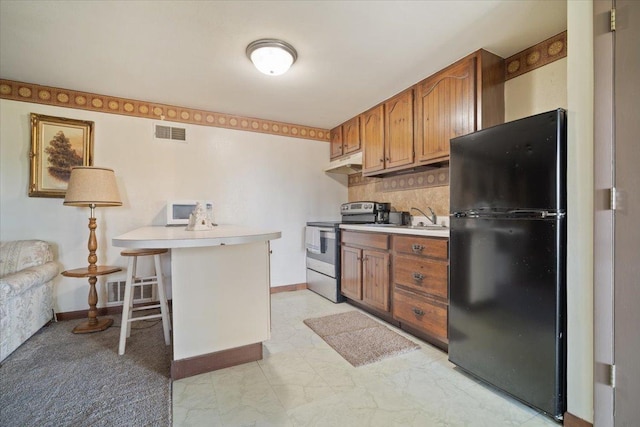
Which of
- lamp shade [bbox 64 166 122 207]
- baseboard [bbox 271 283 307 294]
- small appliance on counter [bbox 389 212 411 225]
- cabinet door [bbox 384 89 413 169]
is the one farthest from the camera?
baseboard [bbox 271 283 307 294]

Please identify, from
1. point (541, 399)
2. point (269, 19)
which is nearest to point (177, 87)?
point (269, 19)

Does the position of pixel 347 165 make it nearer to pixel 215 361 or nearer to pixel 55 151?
pixel 215 361

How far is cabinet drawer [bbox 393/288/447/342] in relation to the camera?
2.13 metres

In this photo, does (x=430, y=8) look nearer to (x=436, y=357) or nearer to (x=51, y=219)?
(x=436, y=357)

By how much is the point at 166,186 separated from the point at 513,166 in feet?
11.0

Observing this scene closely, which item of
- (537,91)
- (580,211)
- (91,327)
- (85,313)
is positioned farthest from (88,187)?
(537,91)

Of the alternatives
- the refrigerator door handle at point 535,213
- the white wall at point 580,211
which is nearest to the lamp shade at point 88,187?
the refrigerator door handle at point 535,213

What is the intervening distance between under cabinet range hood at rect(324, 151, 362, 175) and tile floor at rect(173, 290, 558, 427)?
2266mm

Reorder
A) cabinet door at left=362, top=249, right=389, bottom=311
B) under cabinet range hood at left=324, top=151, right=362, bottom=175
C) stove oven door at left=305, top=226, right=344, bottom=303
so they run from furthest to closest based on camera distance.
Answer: under cabinet range hood at left=324, top=151, right=362, bottom=175
stove oven door at left=305, top=226, right=344, bottom=303
cabinet door at left=362, top=249, right=389, bottom=311

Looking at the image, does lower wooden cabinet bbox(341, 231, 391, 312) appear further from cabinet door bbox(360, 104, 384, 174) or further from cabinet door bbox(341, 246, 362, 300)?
cabinet door bbox(360, 104, 384, 174)

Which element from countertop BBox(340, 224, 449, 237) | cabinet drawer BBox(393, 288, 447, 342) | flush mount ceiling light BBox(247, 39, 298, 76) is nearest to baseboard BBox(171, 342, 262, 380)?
cabinet drawer BBox(393, 288, 447, 342)

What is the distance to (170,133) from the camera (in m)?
3.34
